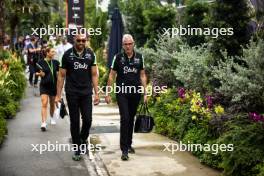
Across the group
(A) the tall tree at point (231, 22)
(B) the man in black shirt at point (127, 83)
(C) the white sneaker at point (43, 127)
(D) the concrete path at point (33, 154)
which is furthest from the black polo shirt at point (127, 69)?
(C) the white sneaker at point (43, 127)

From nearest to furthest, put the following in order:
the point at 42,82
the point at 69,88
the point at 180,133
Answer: the point at 69,88 < the point at 180,133 < the point at 42,82

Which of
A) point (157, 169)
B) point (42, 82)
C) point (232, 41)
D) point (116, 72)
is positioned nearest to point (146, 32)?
point (42, 82)

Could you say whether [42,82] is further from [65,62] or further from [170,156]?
[170,156]

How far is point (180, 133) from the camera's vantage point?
944cm

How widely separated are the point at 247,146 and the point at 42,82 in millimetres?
6026

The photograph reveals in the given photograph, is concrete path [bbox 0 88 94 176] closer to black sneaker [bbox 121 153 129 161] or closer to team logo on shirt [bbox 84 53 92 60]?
black sneaker [bbox 121 153 129 161]

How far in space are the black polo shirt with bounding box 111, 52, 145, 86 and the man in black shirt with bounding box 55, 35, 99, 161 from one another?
42 cm

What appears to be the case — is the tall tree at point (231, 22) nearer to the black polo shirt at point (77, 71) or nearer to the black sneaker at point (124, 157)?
the black polo shirt at point (77, 71)

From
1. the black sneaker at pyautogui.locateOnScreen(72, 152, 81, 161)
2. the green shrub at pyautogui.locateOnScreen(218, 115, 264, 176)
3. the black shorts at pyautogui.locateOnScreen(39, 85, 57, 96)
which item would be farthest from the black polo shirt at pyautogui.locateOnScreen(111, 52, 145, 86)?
the black shorts at pyautogui.locateOnScreen(39, 85, 57, 96)

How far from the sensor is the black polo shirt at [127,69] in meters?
8.55

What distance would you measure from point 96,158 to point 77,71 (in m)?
1.50

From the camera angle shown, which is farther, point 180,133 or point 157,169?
point 180,133

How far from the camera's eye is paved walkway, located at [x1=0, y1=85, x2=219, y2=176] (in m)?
7.84

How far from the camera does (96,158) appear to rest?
8.73 meters
